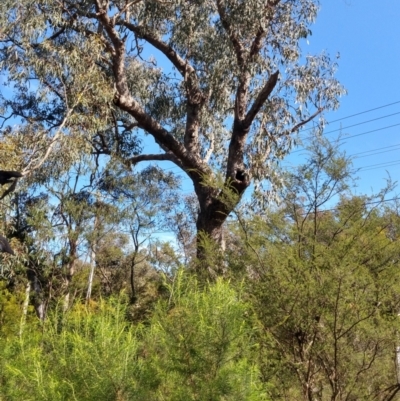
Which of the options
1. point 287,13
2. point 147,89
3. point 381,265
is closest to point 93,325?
point 381,265

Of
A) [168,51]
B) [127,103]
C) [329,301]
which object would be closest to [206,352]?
[329,301]

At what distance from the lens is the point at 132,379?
6.57 feet

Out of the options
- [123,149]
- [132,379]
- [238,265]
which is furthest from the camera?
[123,149]

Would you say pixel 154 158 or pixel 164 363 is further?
pixel 154 158

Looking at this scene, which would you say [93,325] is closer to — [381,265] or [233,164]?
[381,265]

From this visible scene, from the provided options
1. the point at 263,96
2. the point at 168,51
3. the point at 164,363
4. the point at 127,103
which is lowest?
the point at 164,363

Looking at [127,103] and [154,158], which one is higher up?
[127,103]

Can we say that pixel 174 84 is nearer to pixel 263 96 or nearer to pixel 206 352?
pixel 263 96

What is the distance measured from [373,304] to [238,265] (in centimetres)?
96

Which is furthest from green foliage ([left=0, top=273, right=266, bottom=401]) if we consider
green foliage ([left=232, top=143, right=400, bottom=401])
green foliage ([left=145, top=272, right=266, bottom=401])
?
green foliage ([left=232, top=143, right=400, bottom=401])

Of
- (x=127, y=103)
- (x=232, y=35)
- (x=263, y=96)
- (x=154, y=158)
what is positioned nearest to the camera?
(x=263, y=96)

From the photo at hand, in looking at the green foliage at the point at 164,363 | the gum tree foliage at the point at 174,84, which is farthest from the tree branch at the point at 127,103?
the green foliage at the point at 164,363

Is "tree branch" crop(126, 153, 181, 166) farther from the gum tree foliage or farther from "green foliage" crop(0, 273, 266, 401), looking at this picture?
"green foliage" crop(0, 273, 266, 401)

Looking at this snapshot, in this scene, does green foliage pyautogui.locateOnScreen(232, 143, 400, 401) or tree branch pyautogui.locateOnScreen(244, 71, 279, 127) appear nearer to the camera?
green foliage pyautogui.locateOnScreen(232, 143, 400, 401)
